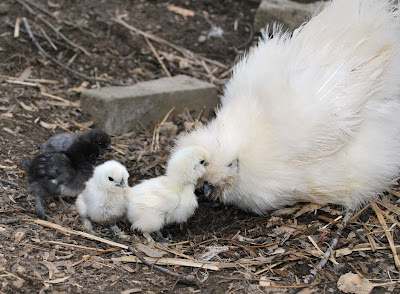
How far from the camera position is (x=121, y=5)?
6629mm

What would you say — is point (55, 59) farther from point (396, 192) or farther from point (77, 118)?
point (396, 192)

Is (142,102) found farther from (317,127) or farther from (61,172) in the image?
(317,127)

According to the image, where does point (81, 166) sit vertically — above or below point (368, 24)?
below

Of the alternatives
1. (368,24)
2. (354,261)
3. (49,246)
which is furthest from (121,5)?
(354,261)

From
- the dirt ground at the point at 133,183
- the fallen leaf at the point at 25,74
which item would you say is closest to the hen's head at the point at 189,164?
the dirt ground at the point at 133,183

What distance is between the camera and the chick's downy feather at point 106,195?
3.55 meters

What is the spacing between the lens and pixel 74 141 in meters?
4.16

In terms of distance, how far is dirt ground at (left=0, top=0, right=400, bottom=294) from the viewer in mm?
3082

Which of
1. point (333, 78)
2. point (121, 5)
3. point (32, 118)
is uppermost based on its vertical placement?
point (333, 78)

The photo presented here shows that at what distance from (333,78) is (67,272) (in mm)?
2314

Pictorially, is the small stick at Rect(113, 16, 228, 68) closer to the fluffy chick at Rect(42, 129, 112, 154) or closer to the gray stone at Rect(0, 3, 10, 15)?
the gray stone at Rect(0, 3, 10, 15)

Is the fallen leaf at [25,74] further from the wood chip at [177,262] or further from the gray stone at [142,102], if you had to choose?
the wood chip at [177,262]

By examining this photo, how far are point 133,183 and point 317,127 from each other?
171cm

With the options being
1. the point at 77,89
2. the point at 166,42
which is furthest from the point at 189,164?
the point at 166,42
